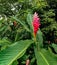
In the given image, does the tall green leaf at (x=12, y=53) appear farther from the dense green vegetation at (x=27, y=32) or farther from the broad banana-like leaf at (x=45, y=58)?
the broad banana-like leaf at (x=45, y=58)

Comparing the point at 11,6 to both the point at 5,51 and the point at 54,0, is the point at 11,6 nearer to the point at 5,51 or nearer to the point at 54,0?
the point at 54,0

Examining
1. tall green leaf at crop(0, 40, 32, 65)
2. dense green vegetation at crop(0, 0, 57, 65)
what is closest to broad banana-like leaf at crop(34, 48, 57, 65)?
dense green vegetation at crop(0, 0, 57, 65)

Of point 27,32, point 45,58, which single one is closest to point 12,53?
point 45,58

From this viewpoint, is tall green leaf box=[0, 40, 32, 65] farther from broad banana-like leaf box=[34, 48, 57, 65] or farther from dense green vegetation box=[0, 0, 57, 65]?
broad banana-like leaf box=[34, 48, 57, 65]

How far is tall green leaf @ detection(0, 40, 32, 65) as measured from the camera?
2840mm

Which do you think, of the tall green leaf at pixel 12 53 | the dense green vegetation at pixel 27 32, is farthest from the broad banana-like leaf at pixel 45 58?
the tall green leaf at pixel 12 53

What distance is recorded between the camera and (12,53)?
301 cm

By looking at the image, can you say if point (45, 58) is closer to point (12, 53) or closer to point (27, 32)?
point (12, 53)

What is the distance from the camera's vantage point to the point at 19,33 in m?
A: 4.46

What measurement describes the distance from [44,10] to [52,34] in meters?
0.53

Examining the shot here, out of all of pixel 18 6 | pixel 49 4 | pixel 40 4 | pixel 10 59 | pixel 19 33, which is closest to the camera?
pixel 10 59

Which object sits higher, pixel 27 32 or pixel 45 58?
pixel 27 32

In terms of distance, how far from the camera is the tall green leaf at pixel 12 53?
9.32 feet

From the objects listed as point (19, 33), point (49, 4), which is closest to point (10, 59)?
point (19, 33)
